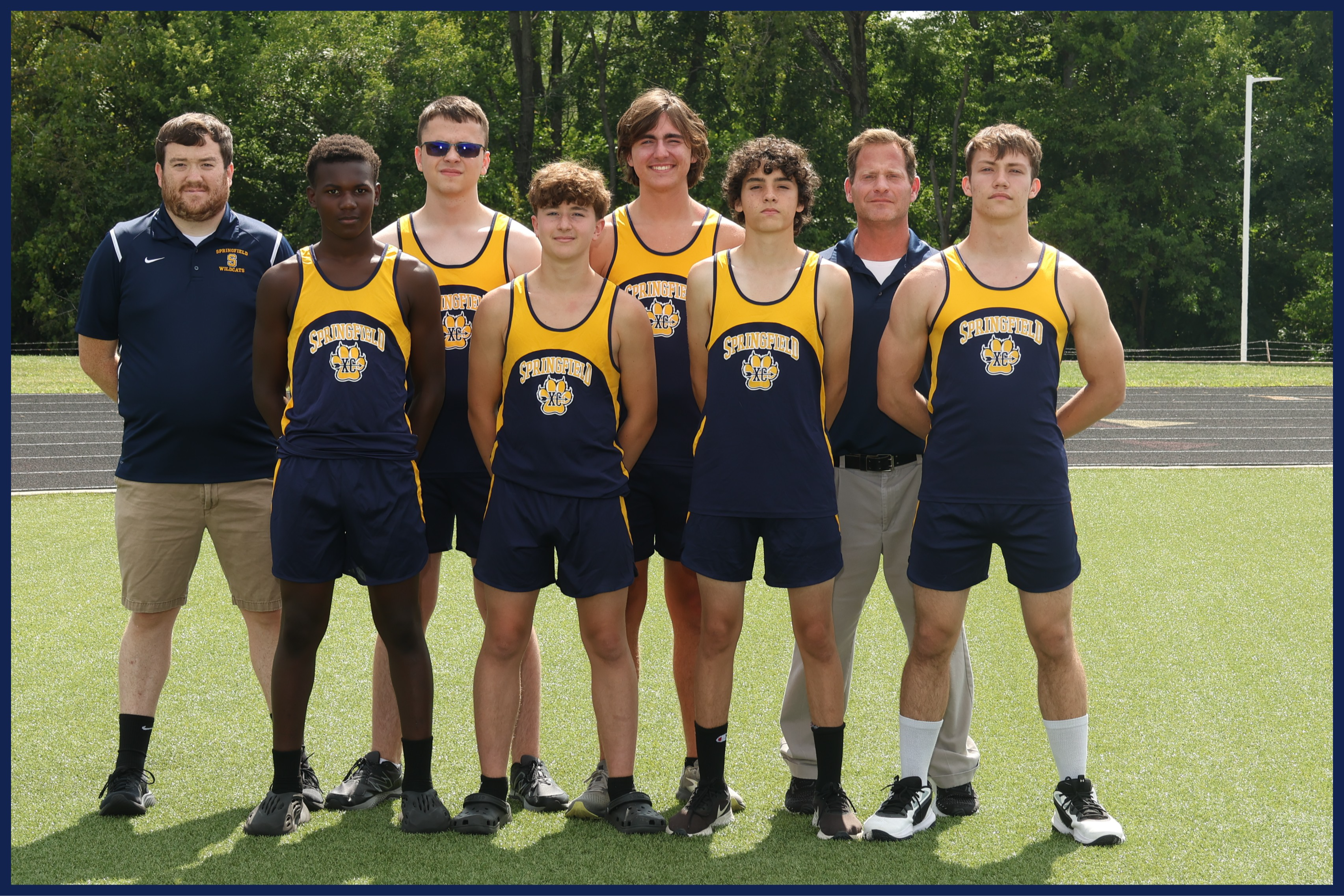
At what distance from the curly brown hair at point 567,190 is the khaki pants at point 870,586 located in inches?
Answer: 48.9

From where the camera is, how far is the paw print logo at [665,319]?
4078 millimetres

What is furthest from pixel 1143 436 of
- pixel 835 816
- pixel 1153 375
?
pixel 835 816

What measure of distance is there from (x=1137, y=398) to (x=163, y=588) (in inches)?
805

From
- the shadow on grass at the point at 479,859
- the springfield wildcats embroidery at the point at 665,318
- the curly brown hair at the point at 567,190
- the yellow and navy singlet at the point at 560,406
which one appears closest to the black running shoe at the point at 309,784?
the shadow on grass at the point at 479,859

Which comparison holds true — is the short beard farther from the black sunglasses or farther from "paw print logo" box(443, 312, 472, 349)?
"paw print logo" box(443, 312, 472, 349)

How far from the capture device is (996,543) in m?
3.76

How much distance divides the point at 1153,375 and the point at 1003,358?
2552cm

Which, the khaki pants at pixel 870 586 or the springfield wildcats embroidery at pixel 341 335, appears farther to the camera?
the khaki pants at pixel 870 586

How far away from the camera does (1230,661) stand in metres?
5.57

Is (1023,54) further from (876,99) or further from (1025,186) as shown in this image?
(1025,186)

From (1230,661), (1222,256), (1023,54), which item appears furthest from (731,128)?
(1230,661)

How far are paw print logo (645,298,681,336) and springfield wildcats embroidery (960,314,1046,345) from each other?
972 mm

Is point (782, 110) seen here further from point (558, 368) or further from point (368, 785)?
point (368, 785)

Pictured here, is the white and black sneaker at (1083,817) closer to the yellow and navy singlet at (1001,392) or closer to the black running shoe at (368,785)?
the yellow and navy singlet at (1001,392)
